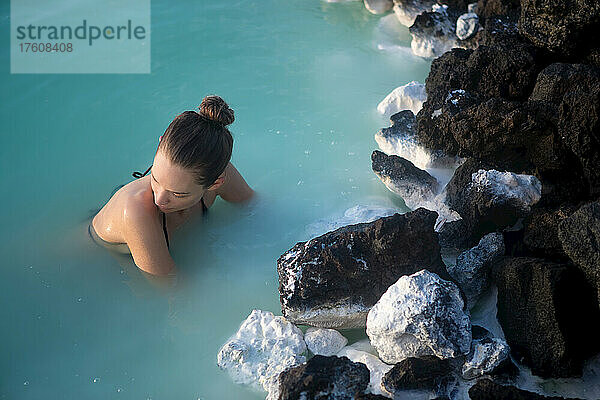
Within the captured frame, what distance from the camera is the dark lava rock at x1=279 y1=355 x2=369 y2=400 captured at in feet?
5.84

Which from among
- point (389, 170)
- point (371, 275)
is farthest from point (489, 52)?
point (371, 275)

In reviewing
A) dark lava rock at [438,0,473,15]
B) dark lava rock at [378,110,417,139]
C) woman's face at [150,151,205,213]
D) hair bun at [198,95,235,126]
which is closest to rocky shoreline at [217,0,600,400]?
dark lava rock at [378,110,417,139]

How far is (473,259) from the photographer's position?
2316 mm

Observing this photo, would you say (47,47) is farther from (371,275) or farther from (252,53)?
(371,275)

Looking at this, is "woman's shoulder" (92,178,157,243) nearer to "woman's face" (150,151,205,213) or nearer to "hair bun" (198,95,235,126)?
"woman's face" (150,151,205,213)

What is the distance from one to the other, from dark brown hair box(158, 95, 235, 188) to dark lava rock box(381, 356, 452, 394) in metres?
1.00

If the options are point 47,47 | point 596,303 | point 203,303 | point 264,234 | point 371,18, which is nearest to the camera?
point 596,303

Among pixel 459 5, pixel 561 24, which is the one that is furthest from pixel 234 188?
pixel 459 5

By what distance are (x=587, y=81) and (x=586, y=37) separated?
35 cm

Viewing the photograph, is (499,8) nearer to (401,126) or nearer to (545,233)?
(401,126)

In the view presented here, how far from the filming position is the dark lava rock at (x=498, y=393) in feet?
5.53

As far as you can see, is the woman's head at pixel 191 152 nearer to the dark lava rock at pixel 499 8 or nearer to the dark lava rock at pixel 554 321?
the dark lava rock at pixel 554 321

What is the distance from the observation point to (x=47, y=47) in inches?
166

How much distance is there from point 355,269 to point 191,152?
74 cm
